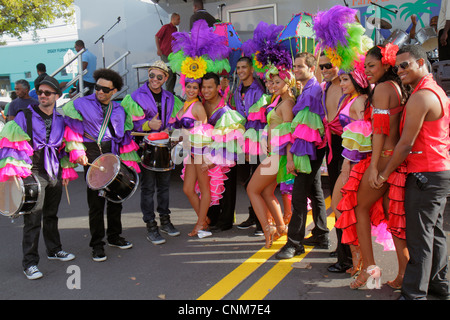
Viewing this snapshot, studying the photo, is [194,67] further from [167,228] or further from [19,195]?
[19,195]

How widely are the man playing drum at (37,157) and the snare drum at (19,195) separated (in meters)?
0.03

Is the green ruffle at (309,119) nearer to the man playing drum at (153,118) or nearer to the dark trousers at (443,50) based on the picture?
the man playing drum at (153,118)

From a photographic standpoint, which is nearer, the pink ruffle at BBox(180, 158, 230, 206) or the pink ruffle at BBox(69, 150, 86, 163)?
the pink ruffle at BBox(69, 150, 86, 163)

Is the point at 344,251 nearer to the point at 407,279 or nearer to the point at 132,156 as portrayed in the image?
the point at 407,279

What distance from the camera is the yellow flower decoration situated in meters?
5.23

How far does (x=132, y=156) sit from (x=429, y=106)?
10.8ft

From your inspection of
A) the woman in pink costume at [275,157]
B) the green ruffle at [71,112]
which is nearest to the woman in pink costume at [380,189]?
the woman in pink costume at [275,157]

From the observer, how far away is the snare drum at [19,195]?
4023 mm

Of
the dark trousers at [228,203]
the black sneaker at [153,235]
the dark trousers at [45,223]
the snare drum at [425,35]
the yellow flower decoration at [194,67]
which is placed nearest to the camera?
the dark trousers at [45,223]

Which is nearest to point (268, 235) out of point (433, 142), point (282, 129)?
point (282, 129)

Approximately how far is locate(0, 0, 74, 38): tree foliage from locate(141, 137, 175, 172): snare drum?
49.6 ft

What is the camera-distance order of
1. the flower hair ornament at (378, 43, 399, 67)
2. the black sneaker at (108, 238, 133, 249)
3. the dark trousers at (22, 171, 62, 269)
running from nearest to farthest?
the flower hair ornament at (378, 43, 399, 67), the dark trousers at (22, 171, 62, 269), the black sneaker at (108, 238, 133, 249)

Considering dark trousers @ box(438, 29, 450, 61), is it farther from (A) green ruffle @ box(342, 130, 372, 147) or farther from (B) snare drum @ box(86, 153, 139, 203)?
(B) snare drum @ box(86, 153, 139, 203)

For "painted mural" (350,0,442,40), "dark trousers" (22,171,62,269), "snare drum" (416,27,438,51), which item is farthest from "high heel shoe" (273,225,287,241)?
"snare drum" (416,27,438,51)
